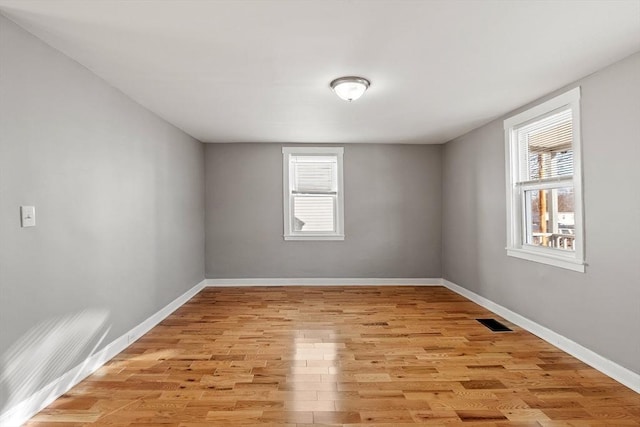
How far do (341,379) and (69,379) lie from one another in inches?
78.2

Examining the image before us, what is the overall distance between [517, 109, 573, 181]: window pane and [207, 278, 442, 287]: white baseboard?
2618 millimetres

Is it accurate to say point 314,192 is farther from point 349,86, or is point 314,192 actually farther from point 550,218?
point 550,218

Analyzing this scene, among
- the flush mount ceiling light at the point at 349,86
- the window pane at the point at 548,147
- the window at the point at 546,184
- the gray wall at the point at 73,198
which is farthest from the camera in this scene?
the window pane at the point at 548,147

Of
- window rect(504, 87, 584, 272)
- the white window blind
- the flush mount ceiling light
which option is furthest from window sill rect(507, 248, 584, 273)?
the white window blind

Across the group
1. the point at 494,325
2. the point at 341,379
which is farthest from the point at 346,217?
the point at 341,379

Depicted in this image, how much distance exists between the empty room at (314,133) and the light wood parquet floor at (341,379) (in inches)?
0.8

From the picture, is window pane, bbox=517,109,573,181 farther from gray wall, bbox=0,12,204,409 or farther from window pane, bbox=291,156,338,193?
gray wall, bbox=0,12,204,409

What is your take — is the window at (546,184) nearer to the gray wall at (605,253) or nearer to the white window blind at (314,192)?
the gray wall at (605,253)

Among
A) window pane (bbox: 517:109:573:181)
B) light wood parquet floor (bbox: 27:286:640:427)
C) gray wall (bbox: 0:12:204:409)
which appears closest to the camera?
gray wall (bbox: 0:12:204:409)

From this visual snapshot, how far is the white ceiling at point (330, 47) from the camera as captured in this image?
79.5 inches

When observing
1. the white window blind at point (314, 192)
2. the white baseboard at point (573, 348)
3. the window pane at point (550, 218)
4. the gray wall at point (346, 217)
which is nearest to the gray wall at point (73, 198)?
the gray wall at point (346, 217)

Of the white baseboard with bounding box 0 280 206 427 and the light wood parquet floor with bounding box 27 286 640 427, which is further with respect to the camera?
the light wood parquet floor with bounding box 27 286 640 427

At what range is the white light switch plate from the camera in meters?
2.19

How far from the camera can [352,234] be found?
19.8 feet
